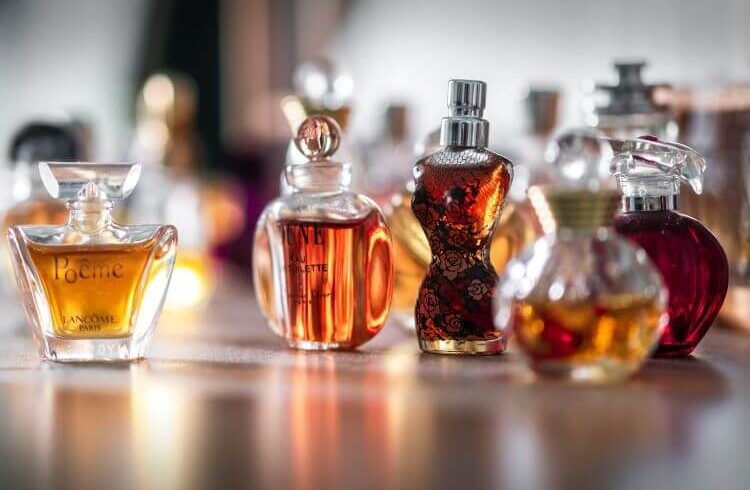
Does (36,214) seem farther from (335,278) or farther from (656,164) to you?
(656,164)

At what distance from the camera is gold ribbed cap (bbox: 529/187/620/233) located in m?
0.69

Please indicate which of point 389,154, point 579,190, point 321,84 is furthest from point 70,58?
point 579,190

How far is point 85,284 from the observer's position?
835 millimetres

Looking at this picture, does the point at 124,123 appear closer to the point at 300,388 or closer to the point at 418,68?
the point at 418,68

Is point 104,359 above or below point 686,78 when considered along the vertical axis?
below

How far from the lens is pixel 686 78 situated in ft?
5.24

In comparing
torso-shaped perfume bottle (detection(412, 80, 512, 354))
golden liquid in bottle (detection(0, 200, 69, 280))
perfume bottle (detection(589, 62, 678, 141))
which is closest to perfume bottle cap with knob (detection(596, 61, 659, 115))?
perfume bottle (detection(589, 62, 678, 141))

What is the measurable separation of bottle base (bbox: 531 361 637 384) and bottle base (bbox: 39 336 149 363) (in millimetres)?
302

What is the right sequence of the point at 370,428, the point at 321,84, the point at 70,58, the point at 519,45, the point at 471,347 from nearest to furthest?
the point at 370,428
the point at 471,347
the point at 321,84
the point at 519,45
the point at 70,58

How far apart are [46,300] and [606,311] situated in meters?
0.39

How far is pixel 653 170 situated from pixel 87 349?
40 centimetres

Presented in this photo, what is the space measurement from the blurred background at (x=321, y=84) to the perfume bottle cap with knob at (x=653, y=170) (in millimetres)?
214

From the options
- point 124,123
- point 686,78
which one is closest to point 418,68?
point 686,78

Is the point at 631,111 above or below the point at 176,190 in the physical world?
above
